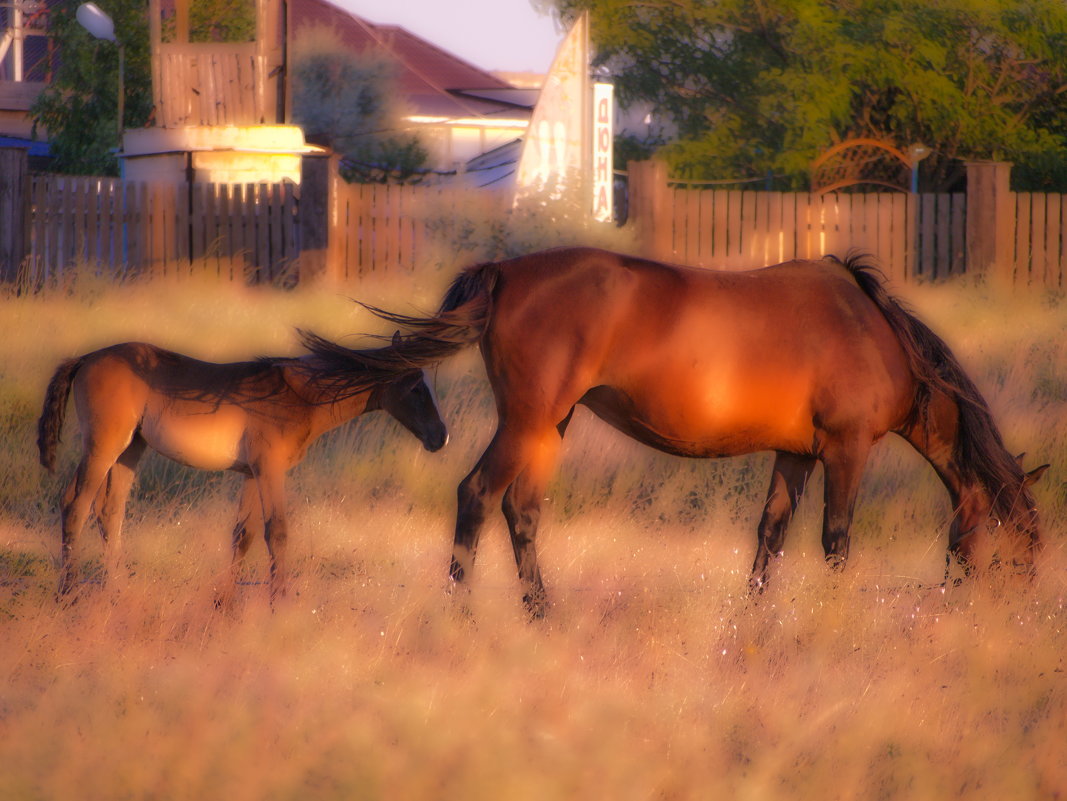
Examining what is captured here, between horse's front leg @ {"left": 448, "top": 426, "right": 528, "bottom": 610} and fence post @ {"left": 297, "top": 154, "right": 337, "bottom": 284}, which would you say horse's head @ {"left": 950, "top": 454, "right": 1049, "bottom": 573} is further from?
fence post @ {"left": 297, "top": 154, "right": 337, "bottom": 284}

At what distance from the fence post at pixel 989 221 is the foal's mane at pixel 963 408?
11.4 meters

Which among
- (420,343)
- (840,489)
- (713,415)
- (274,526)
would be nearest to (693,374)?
(713,415)

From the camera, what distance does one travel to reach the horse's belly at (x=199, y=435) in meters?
5.95

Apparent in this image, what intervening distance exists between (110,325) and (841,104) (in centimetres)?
1730

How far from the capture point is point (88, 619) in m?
5.36

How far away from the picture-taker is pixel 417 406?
6117 millimetres

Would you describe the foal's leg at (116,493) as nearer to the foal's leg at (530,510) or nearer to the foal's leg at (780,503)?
the foal's leg at (530,510)

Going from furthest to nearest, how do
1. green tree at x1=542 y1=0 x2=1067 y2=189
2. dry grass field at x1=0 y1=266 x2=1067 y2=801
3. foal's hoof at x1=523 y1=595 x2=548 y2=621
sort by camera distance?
green tree at x1=542 y1=0 x2=1067 y2=189 < foal's hoof at x1=523 y1=595 x2=548 y2=621 < dry grass field at x1=0 y1=266 x2=1067 y2=801

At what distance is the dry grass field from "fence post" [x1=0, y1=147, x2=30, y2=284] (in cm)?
757

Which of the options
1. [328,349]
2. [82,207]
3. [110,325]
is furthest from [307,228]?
[328,349]

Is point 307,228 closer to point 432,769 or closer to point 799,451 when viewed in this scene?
point 799,451

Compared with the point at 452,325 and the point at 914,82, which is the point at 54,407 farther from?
the point at 914,82

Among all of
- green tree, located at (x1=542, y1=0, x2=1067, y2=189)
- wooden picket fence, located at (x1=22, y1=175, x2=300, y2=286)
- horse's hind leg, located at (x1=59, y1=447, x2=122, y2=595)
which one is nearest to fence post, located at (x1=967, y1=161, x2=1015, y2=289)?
wooden picket fence, located at (x1=22, y1=175, x2=300, y2=286)

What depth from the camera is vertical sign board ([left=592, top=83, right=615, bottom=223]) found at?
1969 cm
